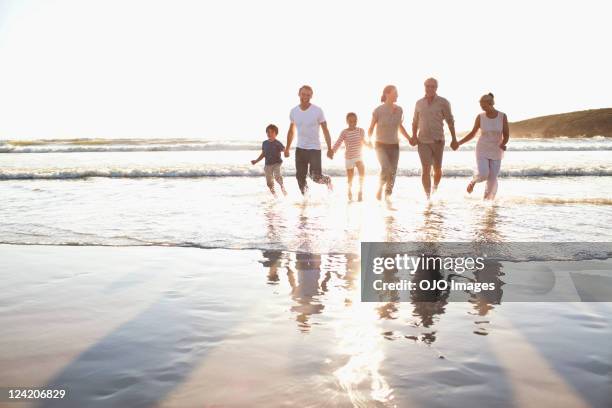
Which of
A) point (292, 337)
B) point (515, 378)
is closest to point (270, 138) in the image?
point (292, 337)

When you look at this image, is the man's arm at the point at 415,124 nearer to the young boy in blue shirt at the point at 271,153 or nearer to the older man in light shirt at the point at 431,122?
the older man in light shirt at the point at 431,122

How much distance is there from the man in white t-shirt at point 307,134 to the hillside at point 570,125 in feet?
188

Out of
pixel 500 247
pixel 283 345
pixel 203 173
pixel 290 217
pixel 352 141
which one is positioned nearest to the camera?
pixel 283 345

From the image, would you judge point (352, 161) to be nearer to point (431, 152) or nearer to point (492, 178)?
point (431, 152)

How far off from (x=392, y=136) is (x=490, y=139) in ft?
6.42

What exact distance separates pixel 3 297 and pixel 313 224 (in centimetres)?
434

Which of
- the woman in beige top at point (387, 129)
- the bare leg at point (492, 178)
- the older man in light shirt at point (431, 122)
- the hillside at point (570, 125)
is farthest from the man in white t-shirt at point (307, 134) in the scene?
the hillside at point (570, 125)

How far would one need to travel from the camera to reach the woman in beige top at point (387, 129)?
987cm

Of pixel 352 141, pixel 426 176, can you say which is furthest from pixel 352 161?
pixel 426 176

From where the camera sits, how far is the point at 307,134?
31.5 ft

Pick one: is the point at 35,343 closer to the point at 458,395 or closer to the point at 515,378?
the point at 458,395

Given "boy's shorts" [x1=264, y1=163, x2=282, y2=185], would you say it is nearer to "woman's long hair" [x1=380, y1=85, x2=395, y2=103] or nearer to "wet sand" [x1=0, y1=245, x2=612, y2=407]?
"woman's long hair" [x1=380, y1=85, x2=395, y2=103]

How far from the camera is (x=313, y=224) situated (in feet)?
24.2

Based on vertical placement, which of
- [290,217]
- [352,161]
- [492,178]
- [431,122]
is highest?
[431,122]
